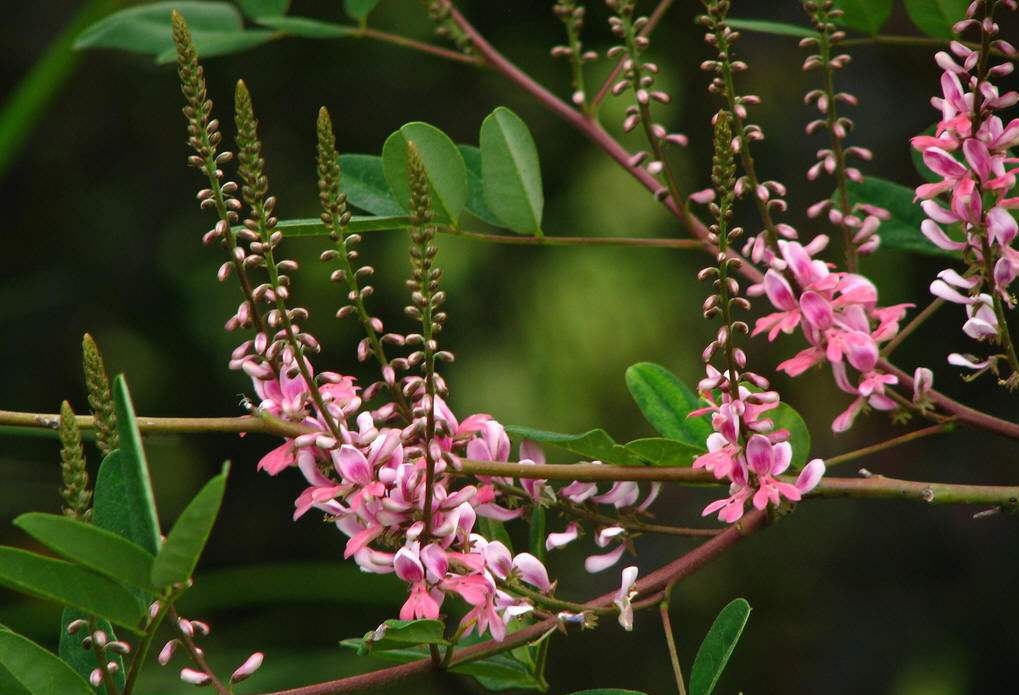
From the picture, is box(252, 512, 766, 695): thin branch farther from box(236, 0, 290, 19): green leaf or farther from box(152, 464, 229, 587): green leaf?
box(236, 0, 290, 19): green leaf

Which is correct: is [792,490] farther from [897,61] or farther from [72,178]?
[72,178]

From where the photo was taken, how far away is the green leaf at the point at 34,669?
466 millimetres

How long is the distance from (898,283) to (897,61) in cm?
35

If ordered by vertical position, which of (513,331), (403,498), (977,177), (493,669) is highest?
(977,177)

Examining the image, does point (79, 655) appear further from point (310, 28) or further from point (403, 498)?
point (310, 28)

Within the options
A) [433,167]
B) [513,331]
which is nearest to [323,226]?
[433,167]

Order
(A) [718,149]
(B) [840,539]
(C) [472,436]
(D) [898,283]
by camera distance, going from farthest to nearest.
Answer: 1. (B) [840,539]
2. (D) [898,283]
3. (C) [472,436]
4. (A) [718,149]

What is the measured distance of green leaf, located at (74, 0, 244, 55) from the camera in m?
0.87

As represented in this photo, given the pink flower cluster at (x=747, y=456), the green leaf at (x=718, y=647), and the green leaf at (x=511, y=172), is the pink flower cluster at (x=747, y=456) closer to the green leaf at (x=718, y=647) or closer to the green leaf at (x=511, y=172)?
the green leaf at (x=718, y=647)

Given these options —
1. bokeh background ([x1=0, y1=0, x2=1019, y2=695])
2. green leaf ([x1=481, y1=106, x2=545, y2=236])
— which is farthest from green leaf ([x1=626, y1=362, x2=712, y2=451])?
bokeh background ([x1=0, y1=0, x2=1019, y2=695])

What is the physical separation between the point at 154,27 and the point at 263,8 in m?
0.08

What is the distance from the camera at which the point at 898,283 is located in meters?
1.71

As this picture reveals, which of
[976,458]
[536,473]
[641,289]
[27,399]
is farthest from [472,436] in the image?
[27,399]

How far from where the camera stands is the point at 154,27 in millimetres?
888
